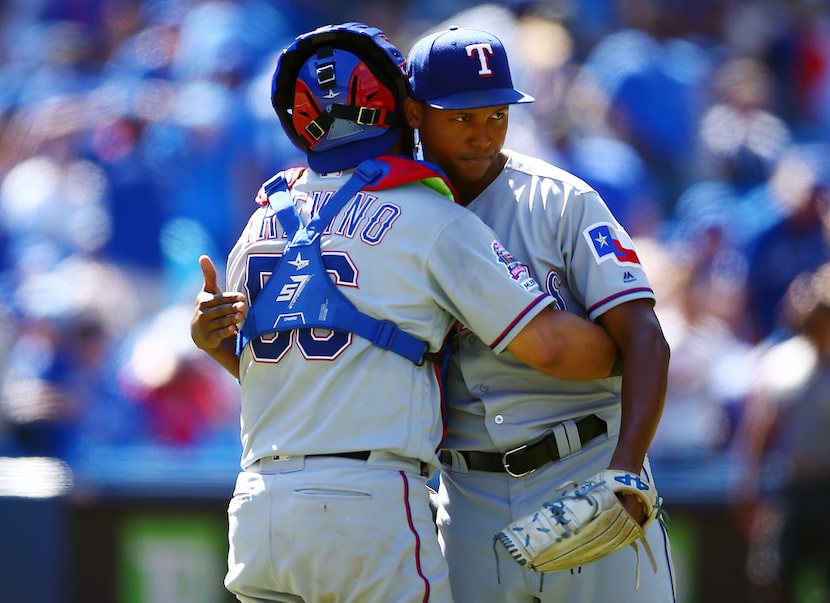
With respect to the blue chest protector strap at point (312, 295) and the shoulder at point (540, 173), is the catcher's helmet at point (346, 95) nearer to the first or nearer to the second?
the blue chest protector strap at point (312, 295)

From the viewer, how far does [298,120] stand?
3051 mm

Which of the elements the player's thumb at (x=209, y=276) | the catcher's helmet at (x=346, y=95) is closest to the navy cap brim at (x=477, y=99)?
the catcher's helmet at (x=346, y=95)

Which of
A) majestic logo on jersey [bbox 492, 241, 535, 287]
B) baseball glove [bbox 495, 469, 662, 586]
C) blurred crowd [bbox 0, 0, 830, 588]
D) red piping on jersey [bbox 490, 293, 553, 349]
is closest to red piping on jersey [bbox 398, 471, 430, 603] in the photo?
baseball glove [bbox 495, 469, 662, 586]

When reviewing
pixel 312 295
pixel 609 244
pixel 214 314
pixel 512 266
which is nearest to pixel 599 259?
pixel 609 244

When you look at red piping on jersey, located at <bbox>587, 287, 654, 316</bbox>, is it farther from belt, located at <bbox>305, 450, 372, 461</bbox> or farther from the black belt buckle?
belt, located at <bbox>305, 450, 372, 461</bbox>

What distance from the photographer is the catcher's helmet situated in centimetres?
296

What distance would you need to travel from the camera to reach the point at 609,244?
299 centimetres

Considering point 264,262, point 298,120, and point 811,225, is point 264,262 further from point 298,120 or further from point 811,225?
point 811,225

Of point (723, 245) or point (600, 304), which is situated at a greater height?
point (600, 304)

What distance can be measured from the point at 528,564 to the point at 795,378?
3.35 metres

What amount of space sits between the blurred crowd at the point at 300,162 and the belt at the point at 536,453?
9.16 ft

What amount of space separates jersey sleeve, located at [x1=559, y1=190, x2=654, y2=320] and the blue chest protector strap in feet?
1.48

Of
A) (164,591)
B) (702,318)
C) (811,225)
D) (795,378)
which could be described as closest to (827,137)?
(811,225)

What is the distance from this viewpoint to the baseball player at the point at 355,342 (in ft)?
8.84
